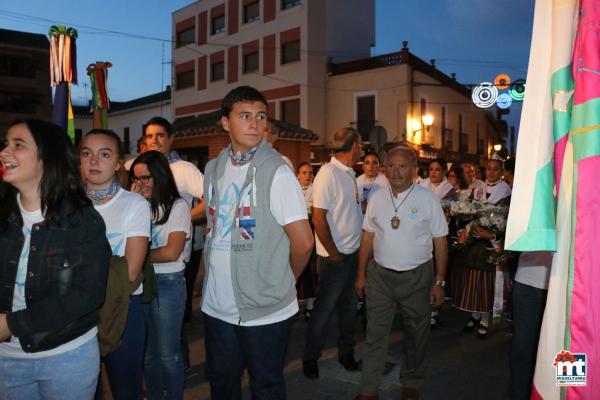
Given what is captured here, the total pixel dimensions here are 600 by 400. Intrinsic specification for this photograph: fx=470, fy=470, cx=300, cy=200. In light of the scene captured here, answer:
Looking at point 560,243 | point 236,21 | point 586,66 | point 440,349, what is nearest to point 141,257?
point 560,243

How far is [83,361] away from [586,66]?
230cm

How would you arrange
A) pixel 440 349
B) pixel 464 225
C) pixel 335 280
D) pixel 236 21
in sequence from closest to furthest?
pixel 335 280 < pixel 440 349 < pixel 464 225 < pixel 236 21

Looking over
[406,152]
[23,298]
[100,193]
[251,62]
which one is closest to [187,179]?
[100,193]

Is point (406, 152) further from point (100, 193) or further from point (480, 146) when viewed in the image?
point (480, 146)

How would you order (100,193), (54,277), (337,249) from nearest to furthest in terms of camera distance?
(54,277) → (100,193) → (337,249)

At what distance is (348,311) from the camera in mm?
4754

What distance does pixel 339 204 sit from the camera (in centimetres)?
459

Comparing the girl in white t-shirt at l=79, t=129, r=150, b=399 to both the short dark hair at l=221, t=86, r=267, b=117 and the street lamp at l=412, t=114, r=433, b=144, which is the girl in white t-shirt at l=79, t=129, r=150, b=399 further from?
the street lamp at l=412, t=114, r=433, b=144

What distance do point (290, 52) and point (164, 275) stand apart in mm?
22624

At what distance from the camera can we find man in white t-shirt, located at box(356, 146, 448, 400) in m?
3.89

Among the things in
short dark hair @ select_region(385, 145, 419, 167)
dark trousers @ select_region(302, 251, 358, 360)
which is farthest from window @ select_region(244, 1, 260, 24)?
short dark hair @ select_region(385, 145, 419, 167)

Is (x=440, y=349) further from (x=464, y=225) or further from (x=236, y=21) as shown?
(x=236, y=21)

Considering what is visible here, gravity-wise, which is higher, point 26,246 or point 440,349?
point 26,246

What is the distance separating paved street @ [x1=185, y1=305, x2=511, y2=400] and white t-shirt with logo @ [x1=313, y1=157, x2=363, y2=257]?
1182 millimetres
